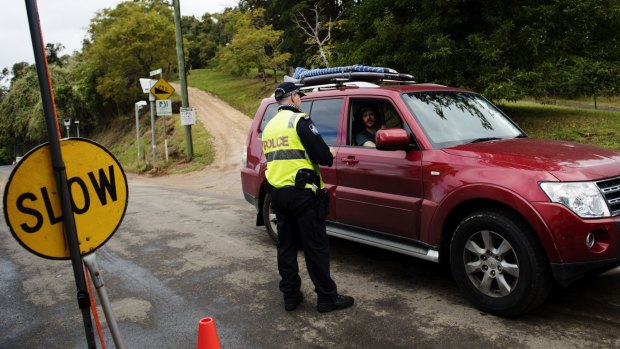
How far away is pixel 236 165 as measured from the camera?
1767 centimetres

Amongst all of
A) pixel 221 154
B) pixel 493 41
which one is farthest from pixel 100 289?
pixel 221 154

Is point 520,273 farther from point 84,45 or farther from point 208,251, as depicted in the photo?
point 84,45

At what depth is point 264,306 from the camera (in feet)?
14.5

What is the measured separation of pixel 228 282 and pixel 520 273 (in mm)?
2705

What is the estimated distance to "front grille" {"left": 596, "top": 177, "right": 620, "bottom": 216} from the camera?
3594 mm

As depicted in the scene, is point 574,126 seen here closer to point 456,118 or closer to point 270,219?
point 456,118

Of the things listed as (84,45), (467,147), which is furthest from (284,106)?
(84,45)

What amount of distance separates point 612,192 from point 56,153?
3.57m

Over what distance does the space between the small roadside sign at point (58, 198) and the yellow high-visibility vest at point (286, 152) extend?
1.65m

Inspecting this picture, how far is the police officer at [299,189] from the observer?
4.13 meters

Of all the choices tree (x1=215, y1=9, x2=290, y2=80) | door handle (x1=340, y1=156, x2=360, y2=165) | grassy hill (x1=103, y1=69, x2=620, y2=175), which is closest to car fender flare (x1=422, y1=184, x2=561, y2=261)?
door handle (x1=340, y1=156, x2=360, y2=165)

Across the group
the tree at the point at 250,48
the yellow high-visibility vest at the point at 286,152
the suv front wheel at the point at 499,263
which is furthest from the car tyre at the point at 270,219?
the tree at the point at 250,48

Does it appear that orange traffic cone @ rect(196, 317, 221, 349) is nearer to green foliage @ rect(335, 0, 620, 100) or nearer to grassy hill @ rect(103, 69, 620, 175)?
grassy hill @ rect(103, 69, 620, 175)

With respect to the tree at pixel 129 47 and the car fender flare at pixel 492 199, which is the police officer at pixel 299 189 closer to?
the car fender flare at pixel 492 199
